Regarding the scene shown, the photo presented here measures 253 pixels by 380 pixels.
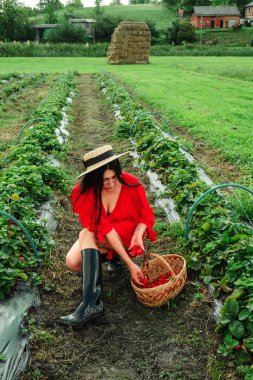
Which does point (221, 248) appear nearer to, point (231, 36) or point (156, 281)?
point (156, 281)

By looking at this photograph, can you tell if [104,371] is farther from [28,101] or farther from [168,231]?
[28,101]

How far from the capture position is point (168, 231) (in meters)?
5.12

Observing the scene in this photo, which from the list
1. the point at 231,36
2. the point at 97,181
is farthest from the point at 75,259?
the point at 231,36

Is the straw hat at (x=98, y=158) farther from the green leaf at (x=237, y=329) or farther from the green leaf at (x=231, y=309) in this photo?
the green leaf at (x=237, y=329)

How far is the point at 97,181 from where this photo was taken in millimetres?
3838

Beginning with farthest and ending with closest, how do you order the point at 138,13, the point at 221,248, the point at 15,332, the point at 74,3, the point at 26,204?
the point at 74,3
the point at 138,13
the point at 26,204
the point at 221,248
the point at 15,332

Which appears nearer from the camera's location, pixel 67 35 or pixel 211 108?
pixel 211 108

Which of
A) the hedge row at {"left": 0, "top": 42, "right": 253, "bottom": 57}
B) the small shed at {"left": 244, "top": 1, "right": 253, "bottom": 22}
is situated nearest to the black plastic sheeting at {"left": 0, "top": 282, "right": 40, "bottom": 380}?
the hedge row at {"left": 0, "top": 42, "right": 253, "bottom": 57}

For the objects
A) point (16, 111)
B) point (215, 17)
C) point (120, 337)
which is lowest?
point (120, 337)

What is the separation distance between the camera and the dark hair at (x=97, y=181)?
3787 millimetres

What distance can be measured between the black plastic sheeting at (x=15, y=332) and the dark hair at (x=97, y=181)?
0.84 metres

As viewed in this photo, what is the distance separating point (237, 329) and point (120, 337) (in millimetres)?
969

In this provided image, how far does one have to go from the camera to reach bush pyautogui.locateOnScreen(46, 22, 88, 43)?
208 ft

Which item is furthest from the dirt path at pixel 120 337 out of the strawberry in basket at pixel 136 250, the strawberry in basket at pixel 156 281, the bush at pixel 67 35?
the bush at pixel 67 35
